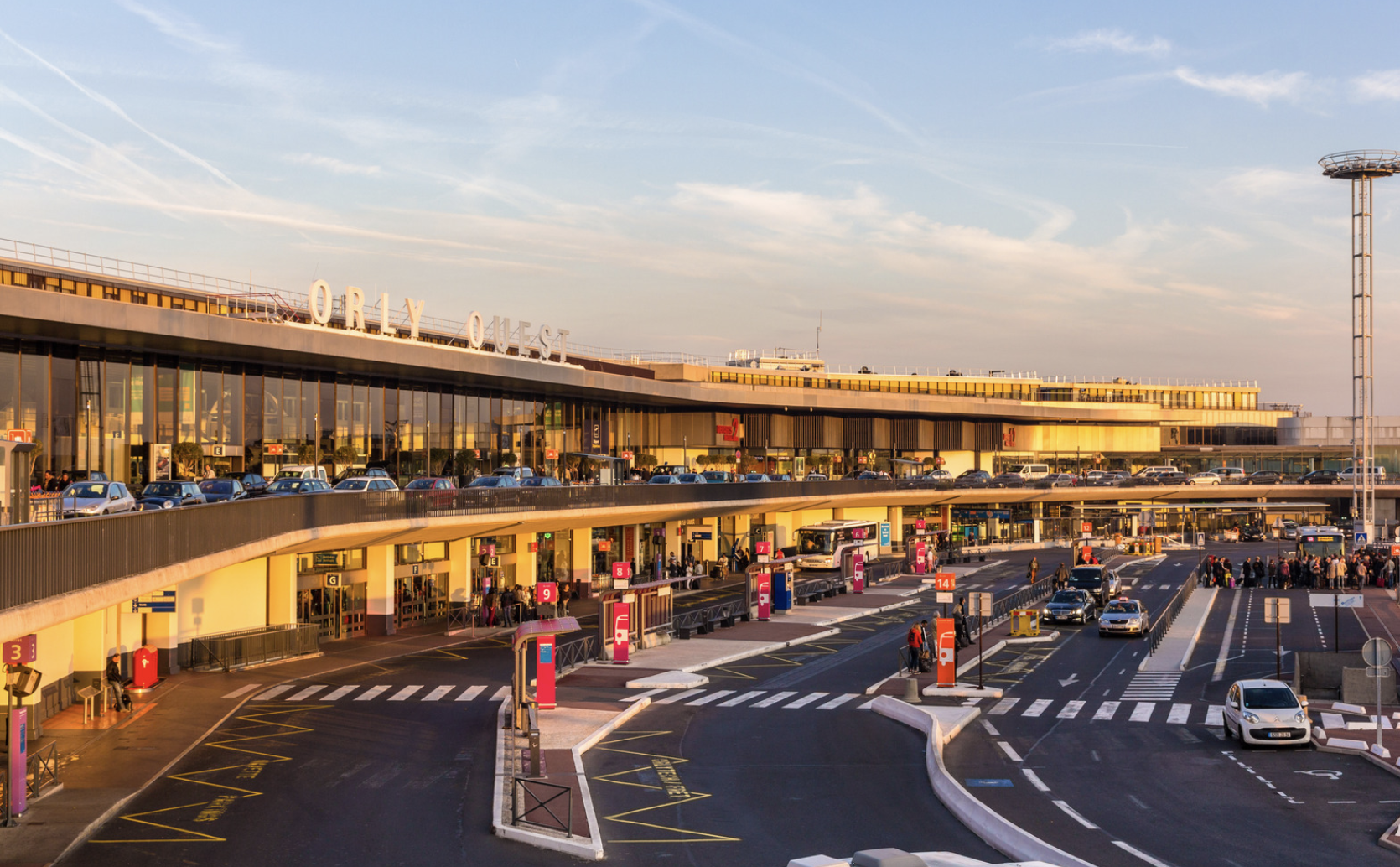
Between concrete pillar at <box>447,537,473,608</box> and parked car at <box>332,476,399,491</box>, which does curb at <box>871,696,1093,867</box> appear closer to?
parked car at <box>332,476,399,491</box>

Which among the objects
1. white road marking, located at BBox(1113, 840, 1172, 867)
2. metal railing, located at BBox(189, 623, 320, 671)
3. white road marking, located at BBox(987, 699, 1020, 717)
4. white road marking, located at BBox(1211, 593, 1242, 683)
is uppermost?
white road marking, located at BBox(1113, 840, 1172, 867)

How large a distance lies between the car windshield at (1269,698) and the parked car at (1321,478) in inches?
3966

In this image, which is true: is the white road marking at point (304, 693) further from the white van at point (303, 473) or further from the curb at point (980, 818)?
the curb at point (980, 818)

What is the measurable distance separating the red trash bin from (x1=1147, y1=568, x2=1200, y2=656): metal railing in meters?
34.1

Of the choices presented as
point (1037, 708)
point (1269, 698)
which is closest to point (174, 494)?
point (1037, 708)

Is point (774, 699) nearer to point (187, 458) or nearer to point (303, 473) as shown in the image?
point (303, 473)

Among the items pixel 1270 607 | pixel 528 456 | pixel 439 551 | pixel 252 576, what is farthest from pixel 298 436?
pixel 1270 607

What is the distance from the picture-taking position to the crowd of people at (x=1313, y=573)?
69250mm

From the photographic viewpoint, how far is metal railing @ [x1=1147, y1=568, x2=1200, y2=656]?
155 ft

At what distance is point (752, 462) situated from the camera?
102m

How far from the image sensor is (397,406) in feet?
209

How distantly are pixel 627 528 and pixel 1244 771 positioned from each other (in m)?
50.7

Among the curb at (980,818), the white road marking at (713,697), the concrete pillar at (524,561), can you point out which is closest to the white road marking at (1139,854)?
the curb at (980,818)

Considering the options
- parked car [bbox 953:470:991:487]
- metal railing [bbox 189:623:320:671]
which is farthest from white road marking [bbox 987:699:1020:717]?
parked car [bbox 953:470:991:487]
